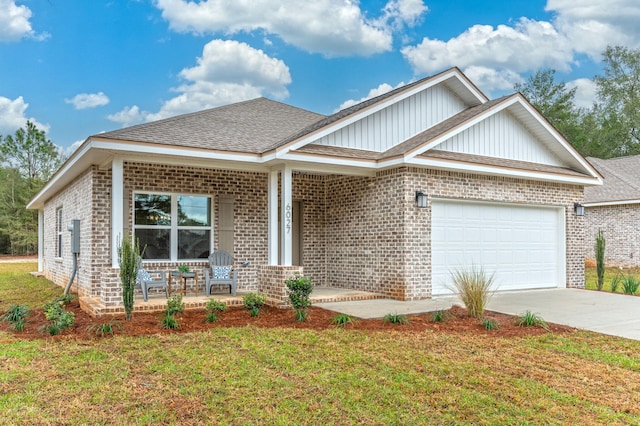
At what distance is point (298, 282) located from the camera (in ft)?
29.4

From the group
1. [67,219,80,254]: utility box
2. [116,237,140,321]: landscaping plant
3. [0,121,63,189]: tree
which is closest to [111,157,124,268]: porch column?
[116,237,140,321]: landscaping plant

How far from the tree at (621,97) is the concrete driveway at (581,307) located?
3259cm

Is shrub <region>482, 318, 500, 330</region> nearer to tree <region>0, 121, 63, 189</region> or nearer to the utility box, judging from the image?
the utility box

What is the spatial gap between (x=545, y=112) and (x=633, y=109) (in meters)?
6.06

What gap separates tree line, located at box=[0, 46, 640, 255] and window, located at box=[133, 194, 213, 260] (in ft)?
112

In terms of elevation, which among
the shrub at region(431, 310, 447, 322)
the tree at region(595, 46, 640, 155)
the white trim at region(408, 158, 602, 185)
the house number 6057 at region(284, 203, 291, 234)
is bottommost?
the shrub at region(431, 310, 447, 322)

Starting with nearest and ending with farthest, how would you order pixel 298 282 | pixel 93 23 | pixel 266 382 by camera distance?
pixel 266 382 < pixel 298 282 < pixel 93 23

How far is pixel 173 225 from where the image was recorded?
11.3m

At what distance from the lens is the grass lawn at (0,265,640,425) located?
4.29m

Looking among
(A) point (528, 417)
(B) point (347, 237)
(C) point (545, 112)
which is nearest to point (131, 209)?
(B) point (347, 237)

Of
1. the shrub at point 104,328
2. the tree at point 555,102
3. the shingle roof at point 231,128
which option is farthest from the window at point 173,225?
the tree at point 555,102

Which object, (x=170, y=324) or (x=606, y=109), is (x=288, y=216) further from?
(x=606, y=109)

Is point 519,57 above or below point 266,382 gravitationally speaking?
above

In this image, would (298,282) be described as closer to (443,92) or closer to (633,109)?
(443,92)
